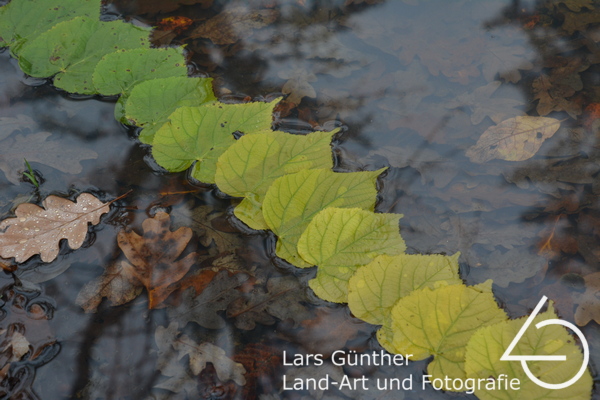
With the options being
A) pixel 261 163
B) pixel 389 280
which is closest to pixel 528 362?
pixel 389 280

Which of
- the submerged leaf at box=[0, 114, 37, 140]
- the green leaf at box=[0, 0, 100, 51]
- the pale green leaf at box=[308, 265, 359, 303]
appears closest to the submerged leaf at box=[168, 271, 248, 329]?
the pale green leaf at box=[308, 265, 359, 303]

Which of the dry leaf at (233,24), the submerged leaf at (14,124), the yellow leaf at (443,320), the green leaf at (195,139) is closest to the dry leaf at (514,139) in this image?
the yellow leaf at (443,320)

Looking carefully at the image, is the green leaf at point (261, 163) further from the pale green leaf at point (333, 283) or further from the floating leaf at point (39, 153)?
the floating leaf at point (39, 153)

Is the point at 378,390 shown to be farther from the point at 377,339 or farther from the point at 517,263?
the point at 517,263

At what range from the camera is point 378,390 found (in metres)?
1.74

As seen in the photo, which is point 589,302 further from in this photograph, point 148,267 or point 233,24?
point 233,24

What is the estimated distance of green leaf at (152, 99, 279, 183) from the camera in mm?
2316

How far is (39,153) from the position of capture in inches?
97.3

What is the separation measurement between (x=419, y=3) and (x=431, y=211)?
1.68m

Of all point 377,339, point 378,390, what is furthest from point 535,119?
point 378,390

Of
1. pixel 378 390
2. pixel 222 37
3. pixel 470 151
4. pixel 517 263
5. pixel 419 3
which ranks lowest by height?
pixel 378 390

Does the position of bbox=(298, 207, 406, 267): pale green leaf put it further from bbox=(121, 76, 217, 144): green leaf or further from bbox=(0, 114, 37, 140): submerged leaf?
bbox=(0, 114, 37, 140): submerged leaf

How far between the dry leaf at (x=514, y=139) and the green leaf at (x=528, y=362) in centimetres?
99

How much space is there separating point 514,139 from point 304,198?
4.03 ft
